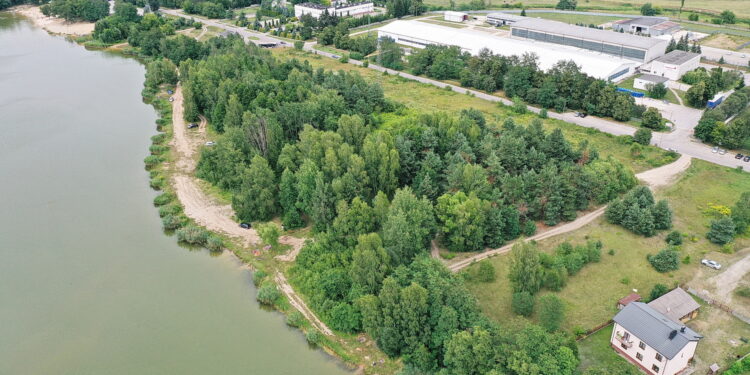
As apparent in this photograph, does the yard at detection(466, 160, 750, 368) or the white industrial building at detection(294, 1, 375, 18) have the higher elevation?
the white industrial building at detection(294, 1, 375, 18)

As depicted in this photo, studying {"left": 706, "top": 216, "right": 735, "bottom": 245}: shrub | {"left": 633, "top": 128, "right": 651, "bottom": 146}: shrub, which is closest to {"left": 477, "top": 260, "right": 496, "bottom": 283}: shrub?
{"left": 706, "top": 216, "right": 735, "bottom": 245}: shrub

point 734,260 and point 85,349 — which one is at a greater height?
point 734,260

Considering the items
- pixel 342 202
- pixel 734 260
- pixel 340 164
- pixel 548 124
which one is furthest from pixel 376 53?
pixel 734 260

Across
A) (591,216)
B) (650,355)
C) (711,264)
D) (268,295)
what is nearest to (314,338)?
(268,295)

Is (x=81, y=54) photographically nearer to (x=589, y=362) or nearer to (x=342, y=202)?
(x=342, y=202)

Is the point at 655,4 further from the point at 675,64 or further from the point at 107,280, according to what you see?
the point at 107,280

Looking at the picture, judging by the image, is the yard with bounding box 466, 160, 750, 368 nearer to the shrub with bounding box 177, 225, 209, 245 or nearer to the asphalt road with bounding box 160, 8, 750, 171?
the asphalt road with bounding box 160, 8, 750, 171
